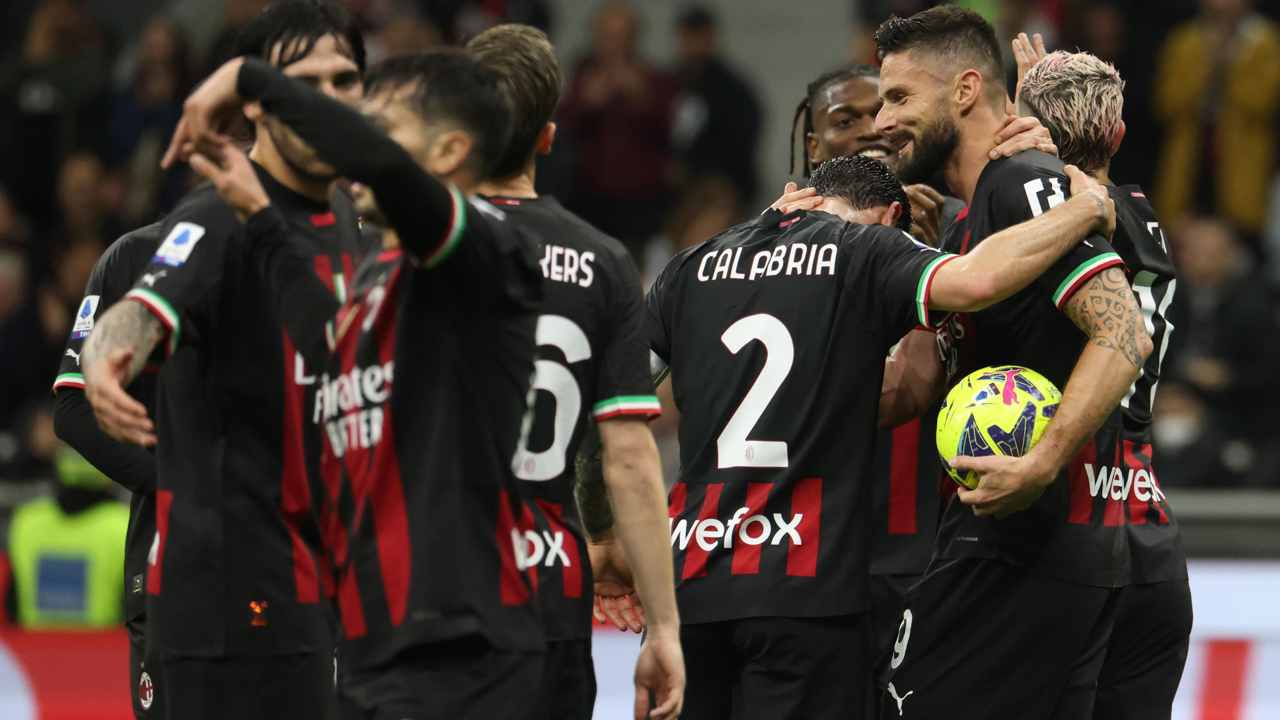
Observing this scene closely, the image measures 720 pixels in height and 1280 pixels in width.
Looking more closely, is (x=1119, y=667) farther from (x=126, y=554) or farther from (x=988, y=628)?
(x=126, y=554)

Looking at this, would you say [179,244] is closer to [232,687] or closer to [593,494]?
Result: [232,687]

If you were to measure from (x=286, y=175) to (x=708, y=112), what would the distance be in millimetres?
9262

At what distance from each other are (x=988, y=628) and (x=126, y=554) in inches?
104

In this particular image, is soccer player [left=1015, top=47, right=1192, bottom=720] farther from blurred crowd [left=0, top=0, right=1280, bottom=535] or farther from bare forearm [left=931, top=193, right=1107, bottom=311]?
blurred crowd [left=0, top=0, right=1280, bottom=535]

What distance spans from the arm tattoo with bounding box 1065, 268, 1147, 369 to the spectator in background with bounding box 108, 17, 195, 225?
29.2 feet

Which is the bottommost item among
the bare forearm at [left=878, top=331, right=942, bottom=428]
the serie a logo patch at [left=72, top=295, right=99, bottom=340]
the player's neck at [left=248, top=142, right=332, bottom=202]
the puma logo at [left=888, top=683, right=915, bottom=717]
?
the puma logo at [left=888, top=683, right=915, bottom=717]

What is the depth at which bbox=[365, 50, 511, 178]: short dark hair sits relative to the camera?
4.00 m

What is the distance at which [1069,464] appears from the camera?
5.48m

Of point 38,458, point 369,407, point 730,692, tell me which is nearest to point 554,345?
point 369,407

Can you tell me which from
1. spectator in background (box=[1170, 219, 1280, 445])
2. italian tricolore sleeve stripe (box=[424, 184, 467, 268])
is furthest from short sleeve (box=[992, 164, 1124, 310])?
spectator in background (box=[1170, 219, 1280, 445])

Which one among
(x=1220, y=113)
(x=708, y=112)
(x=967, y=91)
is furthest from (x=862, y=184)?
(x=1220, y=113)

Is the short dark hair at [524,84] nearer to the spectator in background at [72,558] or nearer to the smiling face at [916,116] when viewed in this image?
the smiling face at [916,116]

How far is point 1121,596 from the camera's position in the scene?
5605 millimetres

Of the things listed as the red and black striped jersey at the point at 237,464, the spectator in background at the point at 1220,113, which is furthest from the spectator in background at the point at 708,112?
the red and black striped jersey at the point at 237,464
